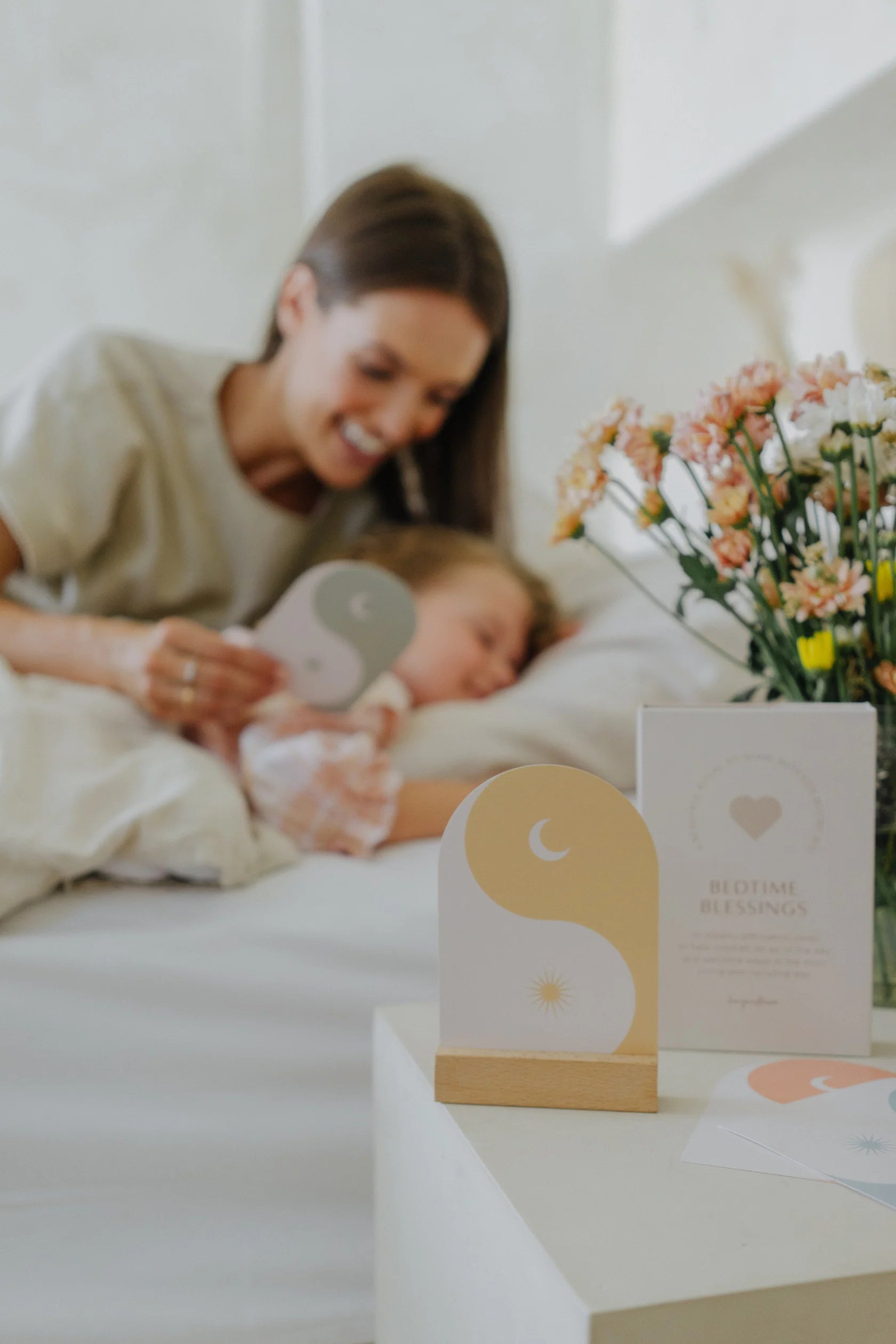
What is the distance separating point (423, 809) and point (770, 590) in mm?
472

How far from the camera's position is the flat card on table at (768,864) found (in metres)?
0.58

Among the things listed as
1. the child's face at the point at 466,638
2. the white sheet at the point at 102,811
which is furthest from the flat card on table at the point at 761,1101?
the child's face at the point at 466,638

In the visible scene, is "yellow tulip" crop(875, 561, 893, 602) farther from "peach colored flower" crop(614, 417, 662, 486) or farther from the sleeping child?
the sleeping child

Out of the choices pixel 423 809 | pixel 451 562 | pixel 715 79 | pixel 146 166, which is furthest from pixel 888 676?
pixel 146 166

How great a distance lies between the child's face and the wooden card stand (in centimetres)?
79

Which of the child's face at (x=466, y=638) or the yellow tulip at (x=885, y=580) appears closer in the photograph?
the yellow tulip at (x=885, y=580)

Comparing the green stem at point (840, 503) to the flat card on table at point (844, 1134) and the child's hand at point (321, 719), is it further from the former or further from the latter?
the child's hand at point (321, 719)

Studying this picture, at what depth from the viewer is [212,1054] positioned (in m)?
0.78

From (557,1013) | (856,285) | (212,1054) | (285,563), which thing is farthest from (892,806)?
(856,285)

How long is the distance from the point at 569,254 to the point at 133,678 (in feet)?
4.12

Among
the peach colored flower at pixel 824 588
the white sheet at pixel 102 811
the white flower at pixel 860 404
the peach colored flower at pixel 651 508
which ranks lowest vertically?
the white sheet at pixel 102 811

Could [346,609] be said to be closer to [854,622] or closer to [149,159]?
[854,622]

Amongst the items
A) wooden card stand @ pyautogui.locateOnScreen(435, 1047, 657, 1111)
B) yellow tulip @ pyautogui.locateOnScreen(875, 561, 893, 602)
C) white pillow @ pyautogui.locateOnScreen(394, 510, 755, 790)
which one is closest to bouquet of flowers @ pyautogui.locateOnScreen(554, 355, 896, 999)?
yellow tulip @ pyautogui.locateOnScreen(875, 561, 893, 602)

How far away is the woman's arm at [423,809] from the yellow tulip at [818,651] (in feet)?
1.49
